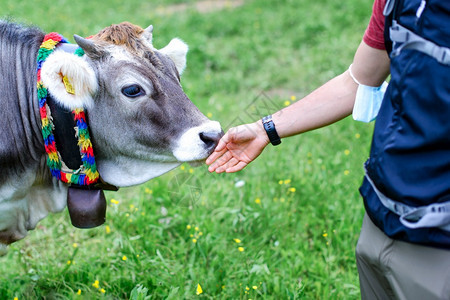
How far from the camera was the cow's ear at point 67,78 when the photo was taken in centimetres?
243

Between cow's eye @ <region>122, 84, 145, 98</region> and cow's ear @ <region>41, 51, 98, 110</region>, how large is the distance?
15 centimetres

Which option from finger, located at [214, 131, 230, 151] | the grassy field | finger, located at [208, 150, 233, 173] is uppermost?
finger, located at [214, 131, 230, 151]

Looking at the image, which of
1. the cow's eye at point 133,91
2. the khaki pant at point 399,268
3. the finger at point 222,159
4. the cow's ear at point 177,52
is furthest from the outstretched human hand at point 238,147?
the khaki pant at point 399,268

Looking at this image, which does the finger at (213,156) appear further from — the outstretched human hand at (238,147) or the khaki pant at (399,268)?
the khaki pant at (399,268)

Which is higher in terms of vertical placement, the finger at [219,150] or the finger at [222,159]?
the finger at [219,150]

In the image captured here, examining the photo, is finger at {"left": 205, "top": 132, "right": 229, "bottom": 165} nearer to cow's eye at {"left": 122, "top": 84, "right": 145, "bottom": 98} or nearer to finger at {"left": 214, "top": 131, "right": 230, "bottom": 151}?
finger at {"left": 214, "top": 131, "right": 230, "bottom": 151}

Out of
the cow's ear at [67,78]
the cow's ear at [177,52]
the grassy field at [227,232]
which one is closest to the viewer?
the cow's ear at [67,78]

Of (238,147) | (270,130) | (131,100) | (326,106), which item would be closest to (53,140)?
(131,100)

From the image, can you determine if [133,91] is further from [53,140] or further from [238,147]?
[238,147]

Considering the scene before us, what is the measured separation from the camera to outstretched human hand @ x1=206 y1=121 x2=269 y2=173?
8.20 ft

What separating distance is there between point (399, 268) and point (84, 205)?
1517mm

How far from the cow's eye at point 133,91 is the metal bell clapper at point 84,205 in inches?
20.4

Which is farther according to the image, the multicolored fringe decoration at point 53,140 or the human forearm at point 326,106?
the multicolored fringe decoration at point 53,140

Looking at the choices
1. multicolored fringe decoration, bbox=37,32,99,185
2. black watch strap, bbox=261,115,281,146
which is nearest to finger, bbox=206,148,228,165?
black watch strap, bbox=261,115,281,146
